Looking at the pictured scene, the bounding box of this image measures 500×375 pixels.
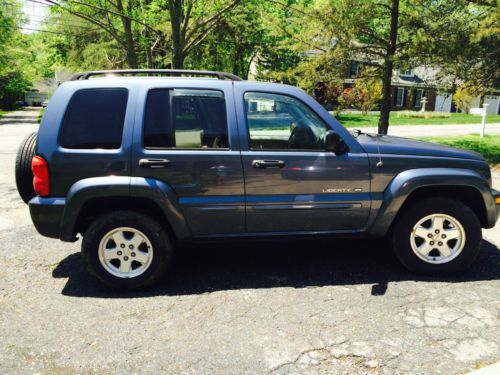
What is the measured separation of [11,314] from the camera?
3.35m

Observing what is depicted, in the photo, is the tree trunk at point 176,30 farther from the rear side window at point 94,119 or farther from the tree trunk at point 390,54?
the rear side window at point 94,119

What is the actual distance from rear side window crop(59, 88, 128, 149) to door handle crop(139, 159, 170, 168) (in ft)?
0.85

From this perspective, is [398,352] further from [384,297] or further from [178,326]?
[178,326]

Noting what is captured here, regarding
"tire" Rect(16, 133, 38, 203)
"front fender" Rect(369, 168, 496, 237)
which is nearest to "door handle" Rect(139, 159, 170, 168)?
"tire" Rect(16, 133, 38, 203)

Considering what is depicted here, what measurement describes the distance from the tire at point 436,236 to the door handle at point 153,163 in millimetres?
2210

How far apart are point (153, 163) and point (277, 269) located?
64.0 inches

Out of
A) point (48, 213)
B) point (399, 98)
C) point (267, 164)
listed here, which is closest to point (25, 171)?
point (48, 213)

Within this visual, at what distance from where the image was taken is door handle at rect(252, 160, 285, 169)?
3633mm

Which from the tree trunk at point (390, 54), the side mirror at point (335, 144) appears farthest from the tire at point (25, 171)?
the tree trunk at point (390, 54)

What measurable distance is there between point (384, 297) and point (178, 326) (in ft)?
5.72

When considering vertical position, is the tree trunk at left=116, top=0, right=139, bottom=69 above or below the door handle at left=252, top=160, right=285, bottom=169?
above

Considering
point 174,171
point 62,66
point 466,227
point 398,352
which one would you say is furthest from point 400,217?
point 62,66

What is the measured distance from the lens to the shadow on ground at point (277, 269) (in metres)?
3.82

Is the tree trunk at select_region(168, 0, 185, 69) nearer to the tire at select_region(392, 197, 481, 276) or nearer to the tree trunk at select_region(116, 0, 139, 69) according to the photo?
the tree trunk at select_region(116, 0, 139, 69)
